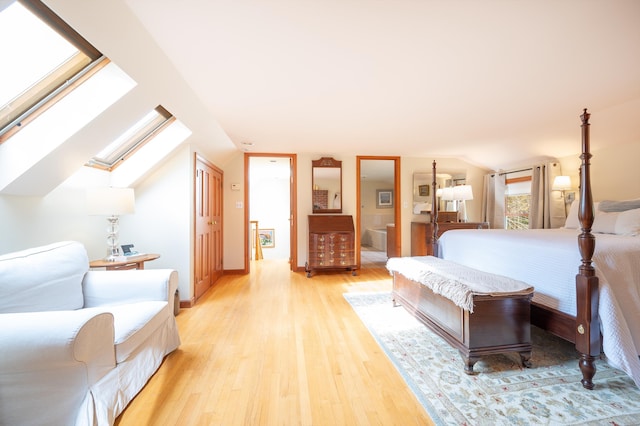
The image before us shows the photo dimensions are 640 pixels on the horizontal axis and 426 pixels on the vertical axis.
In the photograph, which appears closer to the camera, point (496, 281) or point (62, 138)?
point (62, 138)

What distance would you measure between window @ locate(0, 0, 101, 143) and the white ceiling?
1.38ft

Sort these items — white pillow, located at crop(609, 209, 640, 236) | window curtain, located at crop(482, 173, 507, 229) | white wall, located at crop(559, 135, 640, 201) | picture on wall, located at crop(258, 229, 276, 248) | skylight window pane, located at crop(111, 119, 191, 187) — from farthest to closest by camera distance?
picture on wall, located at crop(258, 229, 276, 248), window curtain, located at crop(482, 173, 507, 229), white wall, located at crop(559, 135, 640, 201), skylight window pane, located at crop(111, 119, 191, 187), white pillow, located at crop(609, 209, 640, 236)

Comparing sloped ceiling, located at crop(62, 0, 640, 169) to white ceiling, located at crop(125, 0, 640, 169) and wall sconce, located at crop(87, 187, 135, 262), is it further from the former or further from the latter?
wall sconce, located at crop(87, 187, 135, 262)

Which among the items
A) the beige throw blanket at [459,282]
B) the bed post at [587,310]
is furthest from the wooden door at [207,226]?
the bed post at [587,310]

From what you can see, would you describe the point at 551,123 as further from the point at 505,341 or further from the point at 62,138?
the point at 62,138

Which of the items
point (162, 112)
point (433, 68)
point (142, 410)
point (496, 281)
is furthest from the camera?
point (162, 112)

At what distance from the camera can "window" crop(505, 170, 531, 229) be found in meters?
4.46

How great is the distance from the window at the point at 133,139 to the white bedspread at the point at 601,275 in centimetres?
340

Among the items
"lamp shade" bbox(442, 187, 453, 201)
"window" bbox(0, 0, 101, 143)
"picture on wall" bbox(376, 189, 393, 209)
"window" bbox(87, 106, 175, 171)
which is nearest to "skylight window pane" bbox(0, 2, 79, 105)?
"window" bbox(0, 0, 101, 143)

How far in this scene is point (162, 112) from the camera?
2.47 metres

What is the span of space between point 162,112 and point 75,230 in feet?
4.27

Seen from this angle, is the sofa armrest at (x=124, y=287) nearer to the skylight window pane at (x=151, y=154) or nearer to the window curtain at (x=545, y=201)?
the skylight window pane at (x=151, y=154)

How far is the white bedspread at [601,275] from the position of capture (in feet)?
4.50

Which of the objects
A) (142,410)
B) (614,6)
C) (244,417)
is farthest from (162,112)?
(614,6)
